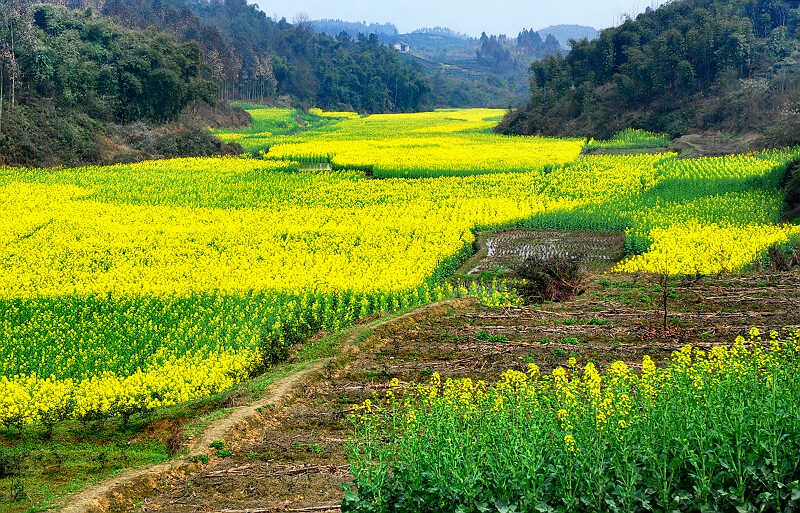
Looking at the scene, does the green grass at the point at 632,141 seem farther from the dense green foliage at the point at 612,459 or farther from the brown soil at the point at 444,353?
the dense green foliage at the point at 612,459

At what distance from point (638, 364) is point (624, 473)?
5.40 metres

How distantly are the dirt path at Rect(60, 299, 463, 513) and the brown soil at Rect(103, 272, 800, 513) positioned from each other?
0.07 meters

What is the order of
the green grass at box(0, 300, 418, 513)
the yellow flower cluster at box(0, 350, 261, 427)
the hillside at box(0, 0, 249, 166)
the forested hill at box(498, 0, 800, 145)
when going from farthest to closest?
the forested hill at box(498, 0, 800, 145), the hillside at box(0, 0, 249, 166), the yellow flower cluster at box(0, 350, 261, 427), the green grass at box(0, 300, 418, 513)

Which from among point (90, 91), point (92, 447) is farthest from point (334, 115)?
point (92, 447)

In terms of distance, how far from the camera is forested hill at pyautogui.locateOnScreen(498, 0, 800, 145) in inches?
2013

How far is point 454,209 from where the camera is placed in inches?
1112

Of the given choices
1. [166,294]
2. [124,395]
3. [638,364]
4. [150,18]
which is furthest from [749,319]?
[150,18]

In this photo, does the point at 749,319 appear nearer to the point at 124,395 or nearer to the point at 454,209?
the point at 124,395

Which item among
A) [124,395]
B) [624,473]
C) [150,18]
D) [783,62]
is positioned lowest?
[124,395]

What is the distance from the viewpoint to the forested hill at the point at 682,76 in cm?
5112

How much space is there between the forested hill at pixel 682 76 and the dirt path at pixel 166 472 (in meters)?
42.0

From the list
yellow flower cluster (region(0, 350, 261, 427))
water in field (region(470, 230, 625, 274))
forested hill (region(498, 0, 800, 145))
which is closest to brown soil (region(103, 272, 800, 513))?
yellow flower cluster (region(0, 350, 261, 427))

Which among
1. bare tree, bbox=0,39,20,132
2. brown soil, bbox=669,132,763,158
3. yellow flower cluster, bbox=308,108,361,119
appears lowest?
brown soil, bbox=669,132,763,158

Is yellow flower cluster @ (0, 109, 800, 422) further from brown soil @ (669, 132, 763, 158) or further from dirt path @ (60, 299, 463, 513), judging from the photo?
brown soil @ (669, 132, 763, 158)
